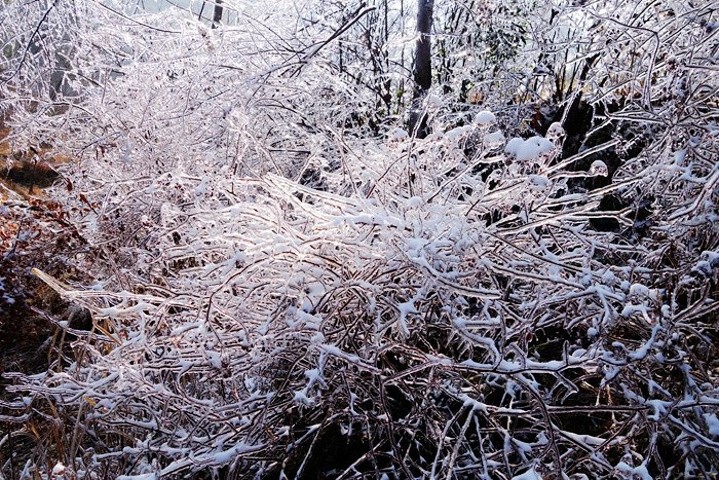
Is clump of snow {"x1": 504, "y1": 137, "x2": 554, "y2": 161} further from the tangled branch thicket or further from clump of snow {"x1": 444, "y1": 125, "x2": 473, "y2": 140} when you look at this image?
clump of snow {"x1": 444, "y1": 125, "x2": 473, "y2": 140}

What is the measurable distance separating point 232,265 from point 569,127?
12.8ft

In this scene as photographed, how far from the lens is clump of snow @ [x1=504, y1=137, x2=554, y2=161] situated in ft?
4.89

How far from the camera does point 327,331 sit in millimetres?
1763

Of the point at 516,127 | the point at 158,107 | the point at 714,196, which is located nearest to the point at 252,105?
the point at 158,107

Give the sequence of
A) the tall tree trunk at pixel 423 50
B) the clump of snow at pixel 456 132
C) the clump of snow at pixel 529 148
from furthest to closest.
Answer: the tall tree trunk at pixel 423 50, the clump of snow at pixel 456 132, the clump of snow at pixel 529 148

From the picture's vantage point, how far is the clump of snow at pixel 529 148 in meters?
1.49

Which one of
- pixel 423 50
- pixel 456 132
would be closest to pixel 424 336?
pixel 456 132

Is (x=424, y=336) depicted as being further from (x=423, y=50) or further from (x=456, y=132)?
(x=423, y=50)

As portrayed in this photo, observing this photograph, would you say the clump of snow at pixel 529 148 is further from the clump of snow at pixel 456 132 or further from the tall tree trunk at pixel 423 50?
the tall tree trunk at pixel 423 50

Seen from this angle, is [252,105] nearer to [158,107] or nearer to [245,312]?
[158,107]

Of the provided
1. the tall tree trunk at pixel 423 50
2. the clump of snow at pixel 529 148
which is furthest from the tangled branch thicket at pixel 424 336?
the tall tree trunk at pixel 423 50

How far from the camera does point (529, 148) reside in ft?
4.94

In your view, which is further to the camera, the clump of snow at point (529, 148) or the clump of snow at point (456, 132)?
the clump of snow at point (456, 132)

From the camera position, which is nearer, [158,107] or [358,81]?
[158,107]
